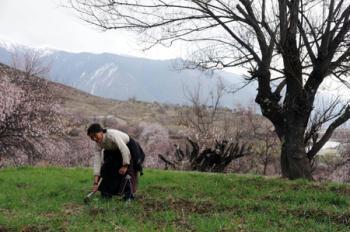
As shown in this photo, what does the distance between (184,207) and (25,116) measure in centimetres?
1991

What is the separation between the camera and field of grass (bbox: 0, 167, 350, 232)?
7.21 metres

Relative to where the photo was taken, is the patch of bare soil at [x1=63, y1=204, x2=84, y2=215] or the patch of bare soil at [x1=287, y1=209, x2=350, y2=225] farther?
the patch of bare soil at [x1=63, y1=204, x2=84, y2=215]

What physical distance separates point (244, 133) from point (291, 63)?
29.5 metres

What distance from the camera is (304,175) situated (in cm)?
1330

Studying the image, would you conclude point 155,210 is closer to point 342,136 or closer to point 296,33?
point 296,33

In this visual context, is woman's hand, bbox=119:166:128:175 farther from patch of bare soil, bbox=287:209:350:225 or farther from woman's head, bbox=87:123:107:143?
patch of bare soil, bbox=287:209:350:225

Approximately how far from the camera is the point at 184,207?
8695mm

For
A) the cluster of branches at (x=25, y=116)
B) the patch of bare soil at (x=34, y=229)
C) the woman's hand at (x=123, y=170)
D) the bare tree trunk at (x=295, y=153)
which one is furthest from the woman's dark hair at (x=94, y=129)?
the cluster of branches at (x=25, y=116)

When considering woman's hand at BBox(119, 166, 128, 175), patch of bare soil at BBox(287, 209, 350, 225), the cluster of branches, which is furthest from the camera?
the cluster of branches

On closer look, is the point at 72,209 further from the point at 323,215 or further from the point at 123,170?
the point at 323,215

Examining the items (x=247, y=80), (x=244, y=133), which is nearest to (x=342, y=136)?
(x=244, y=133)

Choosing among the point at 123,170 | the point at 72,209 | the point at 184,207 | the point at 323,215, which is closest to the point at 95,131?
the point at 123,170

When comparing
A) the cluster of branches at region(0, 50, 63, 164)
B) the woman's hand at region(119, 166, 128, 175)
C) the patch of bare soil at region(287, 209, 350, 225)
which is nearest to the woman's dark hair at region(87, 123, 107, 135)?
the woman's hand at region(119, 166, 128, 175)

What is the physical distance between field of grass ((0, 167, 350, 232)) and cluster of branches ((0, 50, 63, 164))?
478 inches
